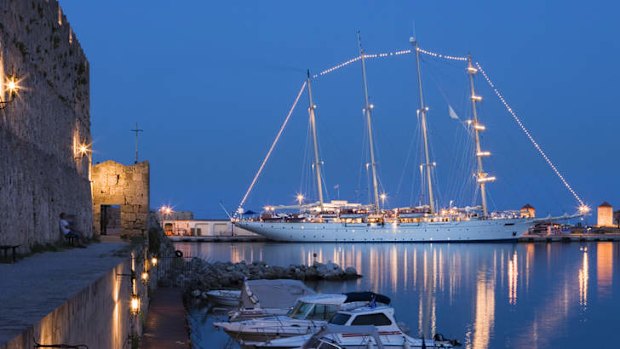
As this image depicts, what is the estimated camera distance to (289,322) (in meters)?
20.7

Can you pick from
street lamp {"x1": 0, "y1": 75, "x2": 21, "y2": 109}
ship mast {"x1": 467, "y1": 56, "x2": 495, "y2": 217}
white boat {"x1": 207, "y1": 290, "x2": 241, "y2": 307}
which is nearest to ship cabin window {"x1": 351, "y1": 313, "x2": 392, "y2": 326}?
street lamp {"x1": 0, "y1": 75, "x2": 21, "y2": 109}

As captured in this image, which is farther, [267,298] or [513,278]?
[513,278]

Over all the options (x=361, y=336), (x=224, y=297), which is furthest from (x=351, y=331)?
(x=224, y=297)

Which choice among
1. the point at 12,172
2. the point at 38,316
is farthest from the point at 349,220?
the point at 38,316

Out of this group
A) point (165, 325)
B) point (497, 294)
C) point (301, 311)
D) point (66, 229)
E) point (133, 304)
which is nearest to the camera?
point (133, 304)

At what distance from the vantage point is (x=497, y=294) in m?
41.6

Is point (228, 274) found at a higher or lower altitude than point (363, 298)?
lower

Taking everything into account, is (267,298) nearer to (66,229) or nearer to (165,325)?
(165,325)

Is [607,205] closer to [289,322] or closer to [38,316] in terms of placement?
[289,322]

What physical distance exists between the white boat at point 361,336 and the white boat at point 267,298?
4.01 m

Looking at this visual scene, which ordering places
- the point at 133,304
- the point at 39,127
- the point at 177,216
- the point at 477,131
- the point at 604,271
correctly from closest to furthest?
the point at 133,304
the point at 39,127
the point at 604,271
the point at 477,131
the point at 177,216

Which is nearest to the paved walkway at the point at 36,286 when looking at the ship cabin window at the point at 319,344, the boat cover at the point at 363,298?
the ship cabin window at the point at 319,344

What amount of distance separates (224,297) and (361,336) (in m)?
15.9

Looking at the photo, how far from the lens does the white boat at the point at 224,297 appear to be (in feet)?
104
